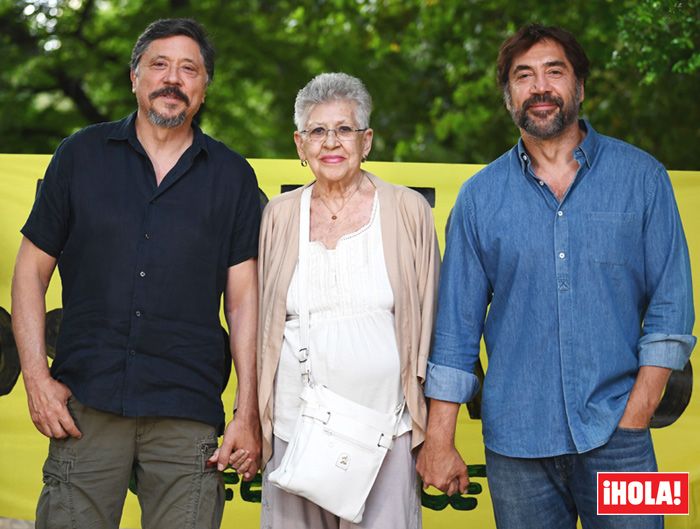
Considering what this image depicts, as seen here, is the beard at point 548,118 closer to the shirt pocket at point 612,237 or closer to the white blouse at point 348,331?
the shirt pocket at point 612,237

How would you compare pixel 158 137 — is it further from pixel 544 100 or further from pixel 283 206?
pixel 544 100

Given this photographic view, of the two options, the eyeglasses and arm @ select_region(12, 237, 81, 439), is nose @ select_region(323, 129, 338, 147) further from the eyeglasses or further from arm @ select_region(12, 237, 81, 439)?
arm @ select_region(12, 237, 81, 439)

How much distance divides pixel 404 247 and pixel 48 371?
127 centimetres

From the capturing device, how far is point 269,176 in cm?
457

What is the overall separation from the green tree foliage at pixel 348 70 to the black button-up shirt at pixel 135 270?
5.24 m

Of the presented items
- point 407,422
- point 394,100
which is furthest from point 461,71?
point 407,422

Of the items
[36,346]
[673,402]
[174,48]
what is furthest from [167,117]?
[673,402]

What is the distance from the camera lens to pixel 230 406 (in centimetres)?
455

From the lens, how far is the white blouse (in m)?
3.22

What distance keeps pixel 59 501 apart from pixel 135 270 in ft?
2.66

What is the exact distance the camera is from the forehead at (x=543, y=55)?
129 inches

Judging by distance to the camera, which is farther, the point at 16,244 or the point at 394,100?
the point at 394,100

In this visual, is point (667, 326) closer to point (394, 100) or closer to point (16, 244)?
point (16, 244)

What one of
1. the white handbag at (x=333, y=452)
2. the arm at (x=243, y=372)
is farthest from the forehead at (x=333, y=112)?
the white handbag at (x=333, y=452)
